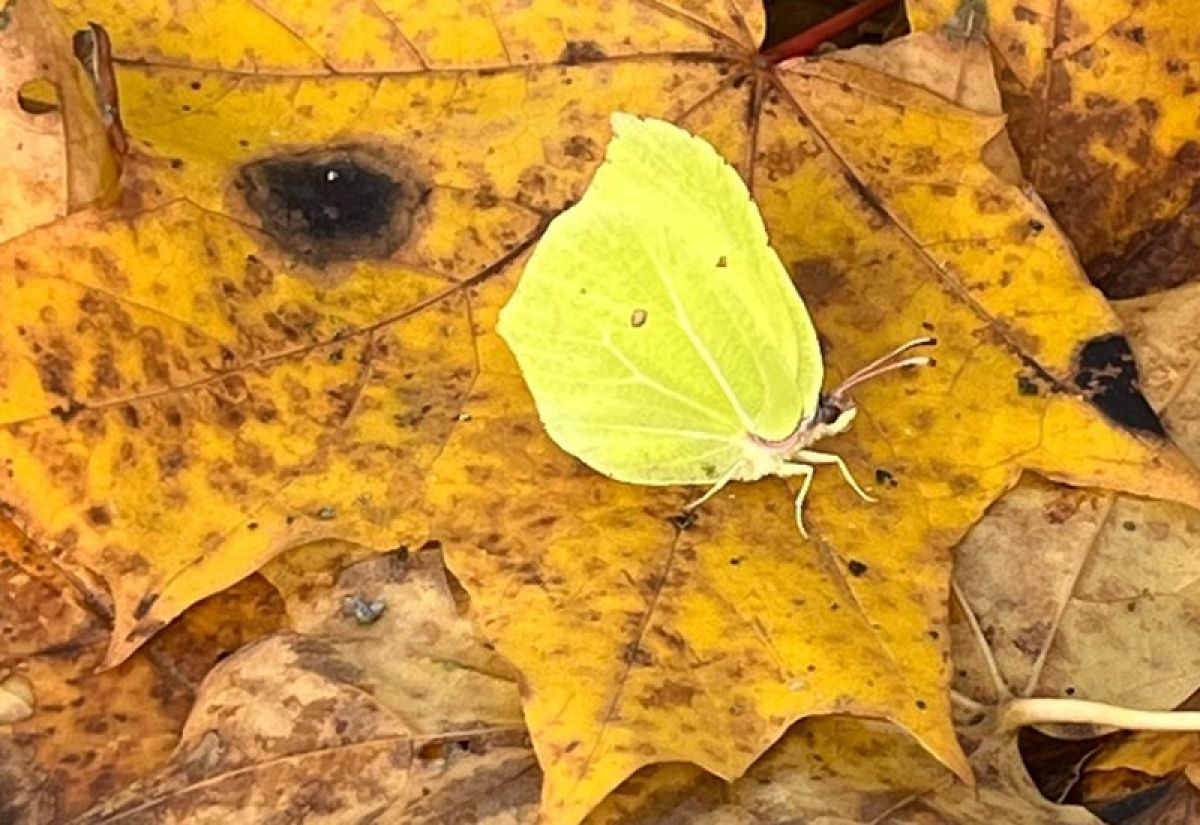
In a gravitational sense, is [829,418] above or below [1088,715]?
above

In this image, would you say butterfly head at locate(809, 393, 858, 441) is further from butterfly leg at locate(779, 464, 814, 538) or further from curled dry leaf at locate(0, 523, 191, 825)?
curled dry leaf at locate(0, 523, 191, 825)

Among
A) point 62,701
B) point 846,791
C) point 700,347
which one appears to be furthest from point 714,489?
point 62,701

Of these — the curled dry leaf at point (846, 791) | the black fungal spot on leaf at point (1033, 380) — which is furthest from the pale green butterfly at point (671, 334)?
the curled dry leaf at point (846, 791)

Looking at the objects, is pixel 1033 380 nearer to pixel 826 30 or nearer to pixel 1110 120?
pixel 1110 120

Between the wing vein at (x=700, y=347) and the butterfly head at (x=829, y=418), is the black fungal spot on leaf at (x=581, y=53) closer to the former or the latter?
the wing vein at (x=700, y=347)

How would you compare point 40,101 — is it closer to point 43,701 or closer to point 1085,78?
point 43,701
